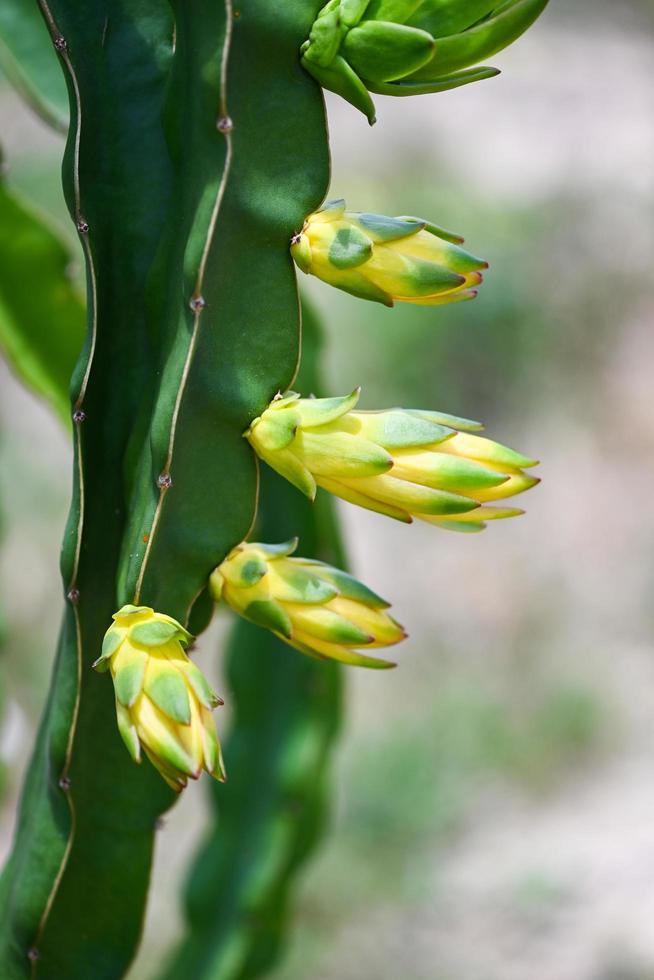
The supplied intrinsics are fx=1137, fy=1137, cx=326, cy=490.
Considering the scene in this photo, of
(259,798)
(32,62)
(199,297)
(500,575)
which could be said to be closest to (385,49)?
(199,297)

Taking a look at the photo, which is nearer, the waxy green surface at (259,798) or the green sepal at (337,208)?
the green sepal at (337,208)

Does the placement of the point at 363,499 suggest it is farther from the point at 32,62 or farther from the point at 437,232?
the point at 32,62

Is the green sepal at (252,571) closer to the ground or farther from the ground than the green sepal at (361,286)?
closer to the ground

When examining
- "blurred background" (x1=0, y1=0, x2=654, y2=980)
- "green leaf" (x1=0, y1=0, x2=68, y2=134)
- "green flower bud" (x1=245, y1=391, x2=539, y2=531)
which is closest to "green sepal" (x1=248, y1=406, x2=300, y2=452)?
"green flower bud" (x1=245, y1=391, x2=539, y2=531)

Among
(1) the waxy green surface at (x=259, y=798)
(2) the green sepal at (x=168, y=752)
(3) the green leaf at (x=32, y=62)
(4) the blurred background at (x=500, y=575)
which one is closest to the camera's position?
(2) the green sepal at (x=168, y=752)

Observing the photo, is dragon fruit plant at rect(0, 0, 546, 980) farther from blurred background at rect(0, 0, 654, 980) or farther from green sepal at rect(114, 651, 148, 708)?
blurred background at rect(0, 0, 654, 980)

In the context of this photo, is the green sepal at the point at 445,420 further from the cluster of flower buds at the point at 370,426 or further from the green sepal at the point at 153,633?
the green sepal at the point at 153,633

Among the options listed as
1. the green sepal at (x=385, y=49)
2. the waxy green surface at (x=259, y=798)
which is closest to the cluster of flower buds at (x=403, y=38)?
the green sepal at (x=385, y=49)

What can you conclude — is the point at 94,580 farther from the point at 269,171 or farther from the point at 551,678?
the point at 551,678
